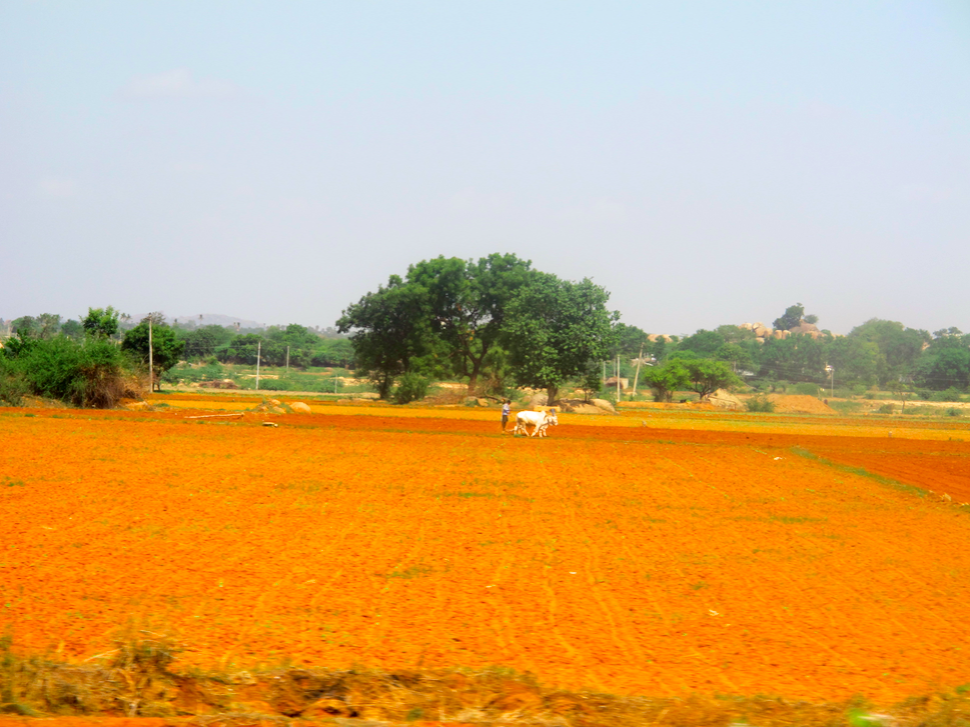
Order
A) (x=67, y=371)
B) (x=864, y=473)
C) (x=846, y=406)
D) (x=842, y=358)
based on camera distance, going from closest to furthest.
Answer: (x=864, y=473)
(x=67, y=371)
(x=846, y=406)
(x=842, y=358)

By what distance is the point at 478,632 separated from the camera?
23.0 ft

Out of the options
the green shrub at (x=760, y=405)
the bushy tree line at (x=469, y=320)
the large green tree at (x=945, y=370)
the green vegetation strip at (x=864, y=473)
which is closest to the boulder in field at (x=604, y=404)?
the bushy tree line at (x=469, y=320)

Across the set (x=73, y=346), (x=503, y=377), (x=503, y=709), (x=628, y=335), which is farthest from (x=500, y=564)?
(x=628, y=335)

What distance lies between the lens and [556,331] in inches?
2279

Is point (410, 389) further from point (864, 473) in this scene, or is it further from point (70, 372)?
point (864, 473)

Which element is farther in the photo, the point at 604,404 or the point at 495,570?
the point at 604,404

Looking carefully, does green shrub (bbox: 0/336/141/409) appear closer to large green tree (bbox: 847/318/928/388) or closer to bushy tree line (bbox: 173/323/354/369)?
bushy tree line (bbox: 173/323/354/369)

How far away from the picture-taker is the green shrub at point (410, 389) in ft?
202

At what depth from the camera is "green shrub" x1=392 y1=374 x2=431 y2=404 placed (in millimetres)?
61719

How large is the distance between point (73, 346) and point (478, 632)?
37.9 metres

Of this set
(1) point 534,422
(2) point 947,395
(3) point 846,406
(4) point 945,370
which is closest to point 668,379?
(3) point 846,406

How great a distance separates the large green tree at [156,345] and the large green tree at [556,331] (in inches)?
1084

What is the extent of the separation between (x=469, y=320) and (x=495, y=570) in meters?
56.2

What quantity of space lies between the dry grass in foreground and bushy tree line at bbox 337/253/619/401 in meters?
51.7
